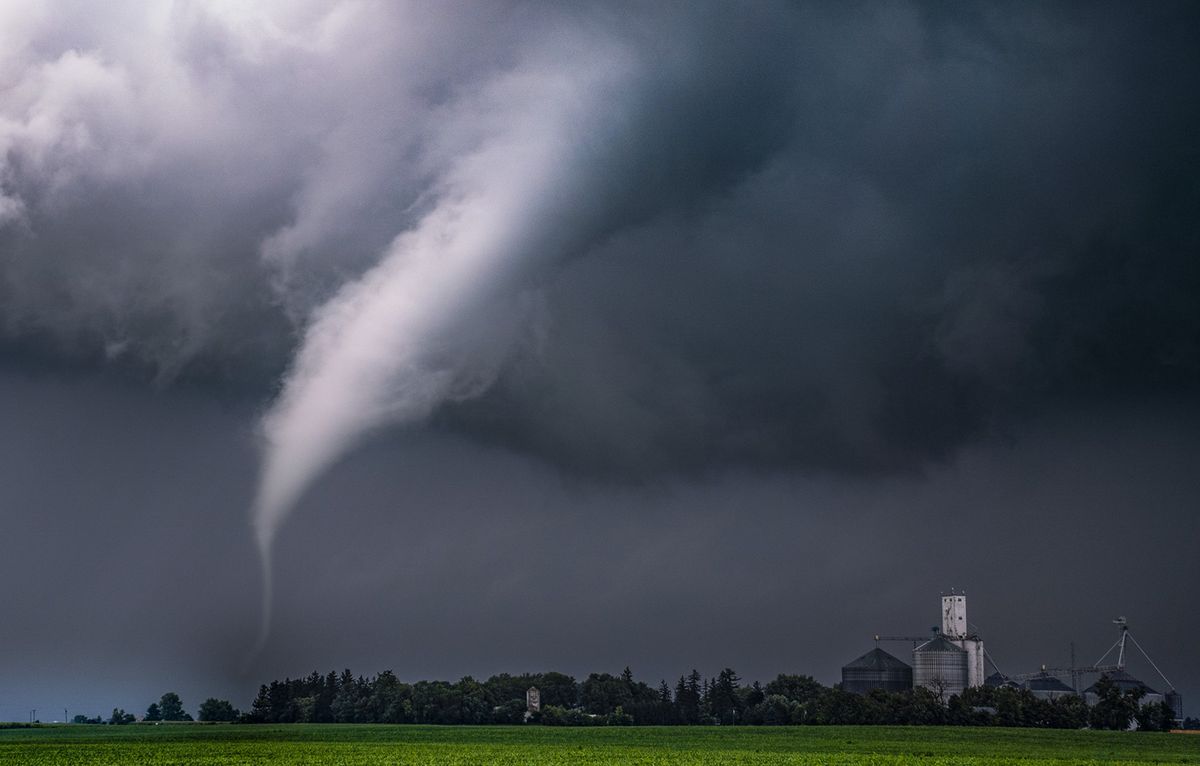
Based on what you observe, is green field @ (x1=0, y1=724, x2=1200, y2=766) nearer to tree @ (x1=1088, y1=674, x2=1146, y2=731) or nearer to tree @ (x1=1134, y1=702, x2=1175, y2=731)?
tree @ (x1=1088, y1=674, x2=1146, y2=731)

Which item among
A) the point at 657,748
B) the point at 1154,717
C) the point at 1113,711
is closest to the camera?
the point at 657,748

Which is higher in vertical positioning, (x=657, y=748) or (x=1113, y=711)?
(x=657, y=748)

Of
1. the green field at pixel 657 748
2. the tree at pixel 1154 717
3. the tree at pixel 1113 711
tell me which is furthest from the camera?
the tree at pixel 1154 717

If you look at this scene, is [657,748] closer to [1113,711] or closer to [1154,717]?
[1113,711]

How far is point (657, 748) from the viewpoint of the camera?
10938 cm

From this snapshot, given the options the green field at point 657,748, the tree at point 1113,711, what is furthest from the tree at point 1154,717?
the green field at point 657,748

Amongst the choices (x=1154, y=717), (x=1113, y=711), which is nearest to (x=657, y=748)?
(x=1113, y=711)

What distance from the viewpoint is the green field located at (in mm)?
92438

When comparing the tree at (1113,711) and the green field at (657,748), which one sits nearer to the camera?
the green field at (657,748)

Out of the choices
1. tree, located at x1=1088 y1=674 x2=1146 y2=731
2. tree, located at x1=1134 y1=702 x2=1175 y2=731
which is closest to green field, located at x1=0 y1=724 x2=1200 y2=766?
tree, located at x1=1088 y1=674 x2=1146 y2=731

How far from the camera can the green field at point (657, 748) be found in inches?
3639

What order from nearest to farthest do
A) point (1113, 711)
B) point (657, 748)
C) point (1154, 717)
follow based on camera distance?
point (657, 748) < point (1113, 711) < point (1154, 717)

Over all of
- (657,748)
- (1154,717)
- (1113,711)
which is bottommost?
(1154,717)

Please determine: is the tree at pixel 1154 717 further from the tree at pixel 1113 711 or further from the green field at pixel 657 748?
the green field at pixel 657 748
